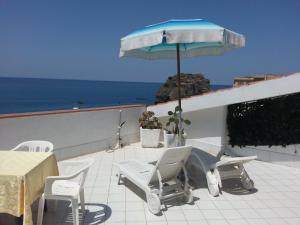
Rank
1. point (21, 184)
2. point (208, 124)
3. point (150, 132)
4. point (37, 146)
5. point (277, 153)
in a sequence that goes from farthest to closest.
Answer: point (150, 132)
point (208, 124)
point (277, 153)
point (37, 146)
point (21, 184)

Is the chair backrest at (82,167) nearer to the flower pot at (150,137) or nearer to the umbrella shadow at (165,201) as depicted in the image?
the umbrella shadow at (165,201)

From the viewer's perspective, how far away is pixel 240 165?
5.27 m

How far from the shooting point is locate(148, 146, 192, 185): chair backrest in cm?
432

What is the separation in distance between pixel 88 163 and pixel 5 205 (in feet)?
3.64

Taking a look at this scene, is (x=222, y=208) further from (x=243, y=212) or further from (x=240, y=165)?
(x=240, y=165)

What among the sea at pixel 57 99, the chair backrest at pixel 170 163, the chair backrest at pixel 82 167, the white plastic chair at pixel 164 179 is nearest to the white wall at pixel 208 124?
the white plastic chair at pixel 164 179

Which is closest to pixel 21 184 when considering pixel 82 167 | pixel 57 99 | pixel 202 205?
pixel 82 167

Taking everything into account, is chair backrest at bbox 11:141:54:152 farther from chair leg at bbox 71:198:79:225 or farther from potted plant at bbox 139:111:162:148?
potted plant at bbox 139:111:162:148

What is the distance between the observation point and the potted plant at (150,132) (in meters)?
A: 8.70


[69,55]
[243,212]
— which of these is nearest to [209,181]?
[243,212]

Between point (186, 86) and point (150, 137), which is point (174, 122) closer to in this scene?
point (150, 137)

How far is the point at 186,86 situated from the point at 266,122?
1181 centimetres

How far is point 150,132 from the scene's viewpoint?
868 cm

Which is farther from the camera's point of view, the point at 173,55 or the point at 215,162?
the point at 173,55
